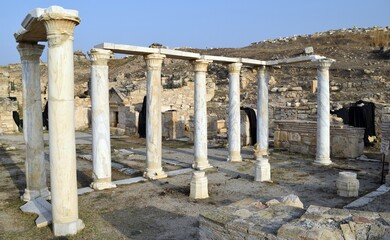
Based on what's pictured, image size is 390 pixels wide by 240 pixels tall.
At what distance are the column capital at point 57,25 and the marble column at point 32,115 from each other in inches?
90.6

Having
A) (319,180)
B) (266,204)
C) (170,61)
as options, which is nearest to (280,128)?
(319,180)

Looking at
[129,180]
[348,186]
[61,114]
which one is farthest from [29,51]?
[348,186]

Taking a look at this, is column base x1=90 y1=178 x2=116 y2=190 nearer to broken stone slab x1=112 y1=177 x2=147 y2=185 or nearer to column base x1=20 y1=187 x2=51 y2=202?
broken stone slab x1=112 y1=177 x2=147 y2=185

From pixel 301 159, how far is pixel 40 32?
1071 centimetres

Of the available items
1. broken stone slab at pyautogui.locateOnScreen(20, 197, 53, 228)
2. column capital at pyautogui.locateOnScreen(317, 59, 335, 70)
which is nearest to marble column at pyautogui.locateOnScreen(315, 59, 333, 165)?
column capital at pyautogui.locateOnScreen(317, 59, 335, 70)

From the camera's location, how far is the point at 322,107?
1302 cm

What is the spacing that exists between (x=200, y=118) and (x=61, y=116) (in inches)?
272

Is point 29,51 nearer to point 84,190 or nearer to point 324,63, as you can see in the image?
point 84,190

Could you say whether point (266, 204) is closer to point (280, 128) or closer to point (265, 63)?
point (265, 63)

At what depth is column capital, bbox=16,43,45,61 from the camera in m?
7.97

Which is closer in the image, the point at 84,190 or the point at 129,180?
the point at 84,190

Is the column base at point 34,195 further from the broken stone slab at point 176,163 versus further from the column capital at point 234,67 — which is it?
the column capital at point 234,67

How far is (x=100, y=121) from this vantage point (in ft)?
32.2

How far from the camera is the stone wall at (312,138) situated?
13.8 m
